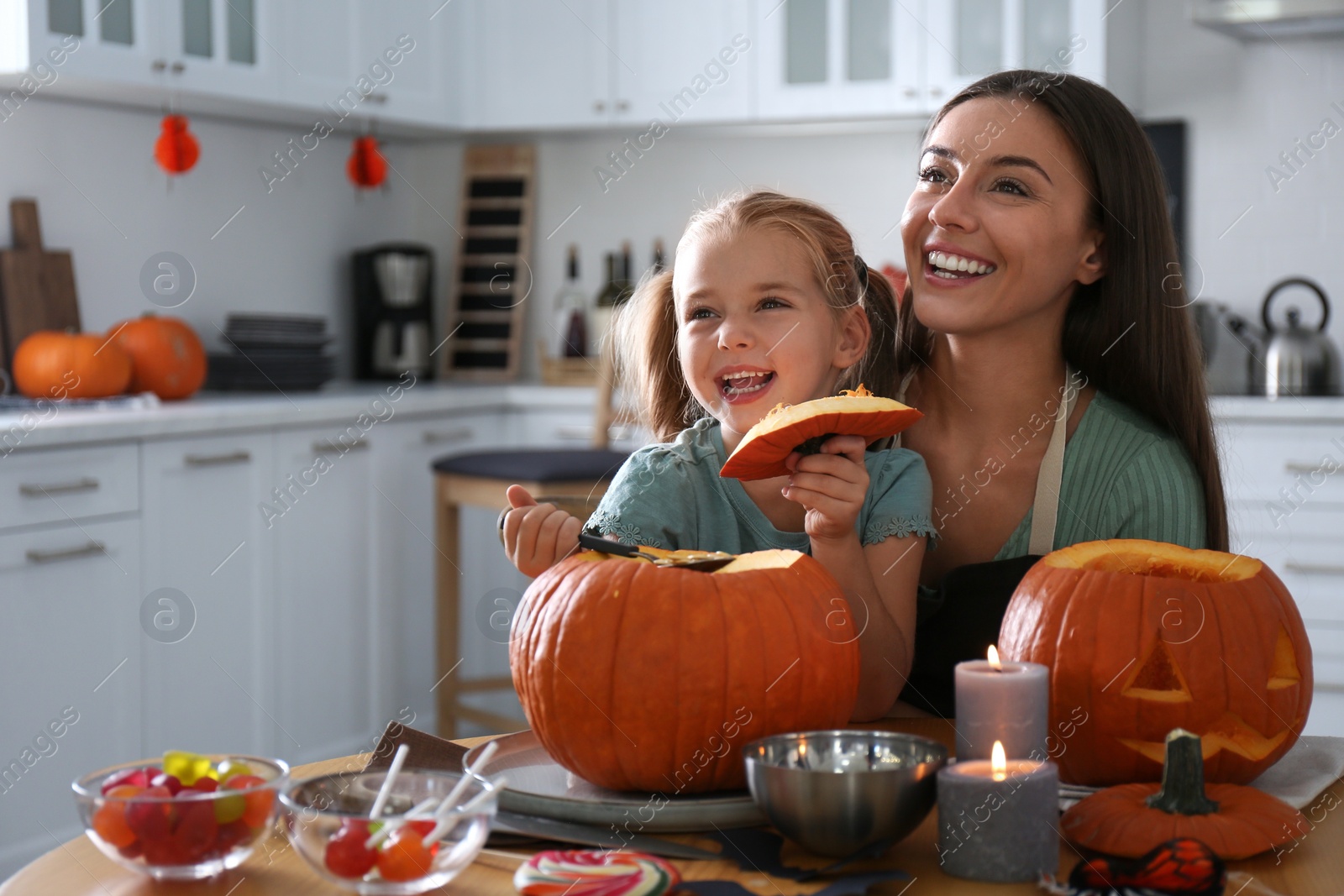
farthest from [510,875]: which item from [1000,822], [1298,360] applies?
[1298,360]

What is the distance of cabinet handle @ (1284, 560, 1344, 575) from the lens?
119 inches

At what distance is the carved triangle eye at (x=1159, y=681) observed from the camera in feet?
3.04

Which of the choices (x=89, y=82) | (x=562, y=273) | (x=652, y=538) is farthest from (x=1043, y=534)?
(x=562, y=273)

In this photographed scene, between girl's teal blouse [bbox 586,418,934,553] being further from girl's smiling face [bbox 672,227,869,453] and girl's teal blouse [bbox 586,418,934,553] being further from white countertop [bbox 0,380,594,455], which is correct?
white countertop [bbox 0,380,594,455]

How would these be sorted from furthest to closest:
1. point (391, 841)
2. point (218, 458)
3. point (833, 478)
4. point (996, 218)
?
point (218, 458) → point (996, 218) → point (833, 478) → point (391, 841)

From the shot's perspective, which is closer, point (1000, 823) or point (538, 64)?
point (1000, 823)

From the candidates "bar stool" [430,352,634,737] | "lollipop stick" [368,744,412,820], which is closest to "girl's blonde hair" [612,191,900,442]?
"lollipop stick" [368,744,412,820]

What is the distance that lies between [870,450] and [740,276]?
23cm

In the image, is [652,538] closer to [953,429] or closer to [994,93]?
[953,429]

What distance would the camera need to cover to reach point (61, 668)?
2.51 meters

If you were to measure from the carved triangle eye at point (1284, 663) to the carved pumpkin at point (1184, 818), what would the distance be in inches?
6.1

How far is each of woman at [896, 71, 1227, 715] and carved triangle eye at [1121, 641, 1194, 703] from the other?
39 centimetres

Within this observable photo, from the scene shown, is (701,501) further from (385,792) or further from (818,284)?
(385,792)

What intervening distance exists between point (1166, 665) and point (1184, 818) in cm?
18
